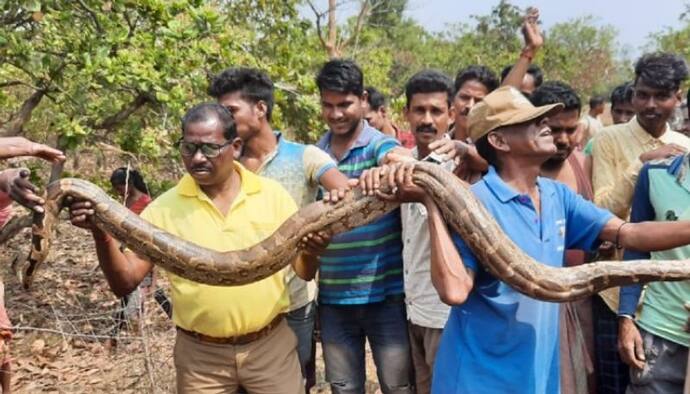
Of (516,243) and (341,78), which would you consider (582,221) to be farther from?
(341,78)

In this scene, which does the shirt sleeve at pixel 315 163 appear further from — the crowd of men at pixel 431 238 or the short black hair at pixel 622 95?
the short black hair at pixel 622 95

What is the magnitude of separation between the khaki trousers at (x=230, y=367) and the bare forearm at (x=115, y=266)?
0.40 m

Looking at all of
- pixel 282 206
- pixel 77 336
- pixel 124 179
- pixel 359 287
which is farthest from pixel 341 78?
Result: pixel 124 179

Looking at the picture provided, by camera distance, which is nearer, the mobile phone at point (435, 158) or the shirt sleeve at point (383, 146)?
the mobile phone at point (435, 158)

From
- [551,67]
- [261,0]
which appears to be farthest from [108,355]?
[551,67]

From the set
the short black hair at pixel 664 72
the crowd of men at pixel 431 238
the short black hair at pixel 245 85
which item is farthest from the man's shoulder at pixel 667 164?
the short black hair at pixel 245 85

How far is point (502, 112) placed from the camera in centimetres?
308

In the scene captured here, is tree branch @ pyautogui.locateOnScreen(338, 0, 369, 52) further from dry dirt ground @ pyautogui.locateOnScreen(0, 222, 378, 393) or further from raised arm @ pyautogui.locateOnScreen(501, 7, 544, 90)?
raised arm @ pyautogui.locateOnScreen(501, 7, 544, 90)

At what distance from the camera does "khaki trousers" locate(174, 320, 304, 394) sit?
362 centimetres

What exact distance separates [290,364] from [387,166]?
122cm

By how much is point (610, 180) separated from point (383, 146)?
150 centimetres

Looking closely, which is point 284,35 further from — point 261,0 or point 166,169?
point 166,169

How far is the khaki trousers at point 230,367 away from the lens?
3.62 meters

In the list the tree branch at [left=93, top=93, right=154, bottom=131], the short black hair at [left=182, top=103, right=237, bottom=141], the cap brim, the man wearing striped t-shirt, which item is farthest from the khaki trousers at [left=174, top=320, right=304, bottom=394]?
the tree branch at [left=93, top=93, right=154, bottom=131]
